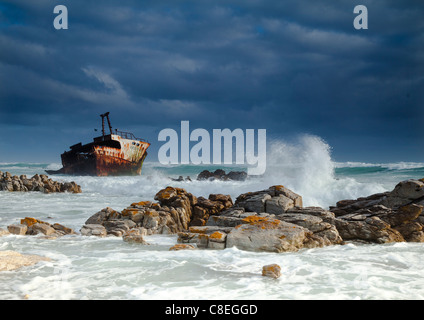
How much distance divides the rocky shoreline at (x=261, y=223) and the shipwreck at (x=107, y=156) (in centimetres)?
3390

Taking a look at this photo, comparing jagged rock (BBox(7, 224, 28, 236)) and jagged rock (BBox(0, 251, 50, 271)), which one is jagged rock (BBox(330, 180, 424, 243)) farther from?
jagged rock (BBox(7, 224, 28, 236))

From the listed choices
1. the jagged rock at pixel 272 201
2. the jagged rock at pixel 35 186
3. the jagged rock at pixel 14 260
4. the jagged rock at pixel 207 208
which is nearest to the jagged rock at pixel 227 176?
the jagged rock at pixel 35 186

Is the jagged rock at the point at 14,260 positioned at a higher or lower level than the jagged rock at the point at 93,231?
higher

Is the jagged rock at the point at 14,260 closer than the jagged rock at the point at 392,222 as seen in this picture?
Yes

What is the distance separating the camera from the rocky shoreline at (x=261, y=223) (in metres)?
7.51

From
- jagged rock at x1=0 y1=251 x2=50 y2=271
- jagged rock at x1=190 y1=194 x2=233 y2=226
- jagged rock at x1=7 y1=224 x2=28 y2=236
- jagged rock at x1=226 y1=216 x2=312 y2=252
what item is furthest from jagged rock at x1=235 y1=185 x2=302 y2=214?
jagged rock at x1=0 y1=251 x2=50 y2=271

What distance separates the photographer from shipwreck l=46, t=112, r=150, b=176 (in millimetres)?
45156

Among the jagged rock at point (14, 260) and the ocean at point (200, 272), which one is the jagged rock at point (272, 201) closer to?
the ocean at point (200, 272)

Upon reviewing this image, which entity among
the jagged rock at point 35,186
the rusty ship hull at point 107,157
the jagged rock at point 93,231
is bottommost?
the jagged rock at point 93,231

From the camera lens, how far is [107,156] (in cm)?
4534

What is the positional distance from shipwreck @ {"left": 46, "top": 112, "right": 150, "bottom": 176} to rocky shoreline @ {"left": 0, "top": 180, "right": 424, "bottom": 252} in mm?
33900
